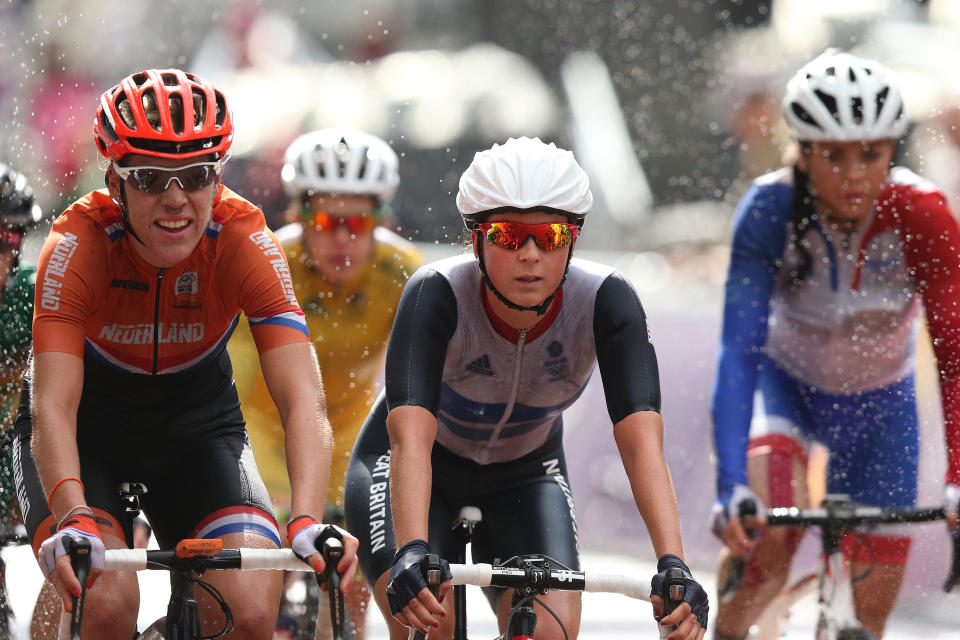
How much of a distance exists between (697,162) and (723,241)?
60.2 inches

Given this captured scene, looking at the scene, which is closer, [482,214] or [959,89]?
[482,214]

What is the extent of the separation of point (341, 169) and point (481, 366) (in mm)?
2827

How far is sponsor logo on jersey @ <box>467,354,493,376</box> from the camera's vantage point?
446 centimetres

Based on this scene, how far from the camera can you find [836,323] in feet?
20.6

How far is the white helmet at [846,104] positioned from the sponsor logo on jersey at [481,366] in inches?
86.9

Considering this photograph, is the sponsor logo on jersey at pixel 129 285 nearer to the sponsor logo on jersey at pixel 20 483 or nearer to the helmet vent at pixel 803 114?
the sponsor logo on jersey at pixel 20 483

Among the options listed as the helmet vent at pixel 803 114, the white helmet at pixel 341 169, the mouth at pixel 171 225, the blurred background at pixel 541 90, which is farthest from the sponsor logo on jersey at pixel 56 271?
the blurred background at pixel 541 90

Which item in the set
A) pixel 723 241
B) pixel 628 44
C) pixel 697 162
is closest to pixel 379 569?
pixel 723 241

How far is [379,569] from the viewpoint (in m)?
4.38

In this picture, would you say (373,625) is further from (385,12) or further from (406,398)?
(385,12)

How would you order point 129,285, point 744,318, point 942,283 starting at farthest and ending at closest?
point 744,318, point 942,283, point 129,285

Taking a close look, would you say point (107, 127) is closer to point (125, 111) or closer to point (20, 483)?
point (125, 111)

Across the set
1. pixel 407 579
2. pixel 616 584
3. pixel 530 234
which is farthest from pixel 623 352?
pixel 407 579

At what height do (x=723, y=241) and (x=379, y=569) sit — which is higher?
(x=723, y=241)
